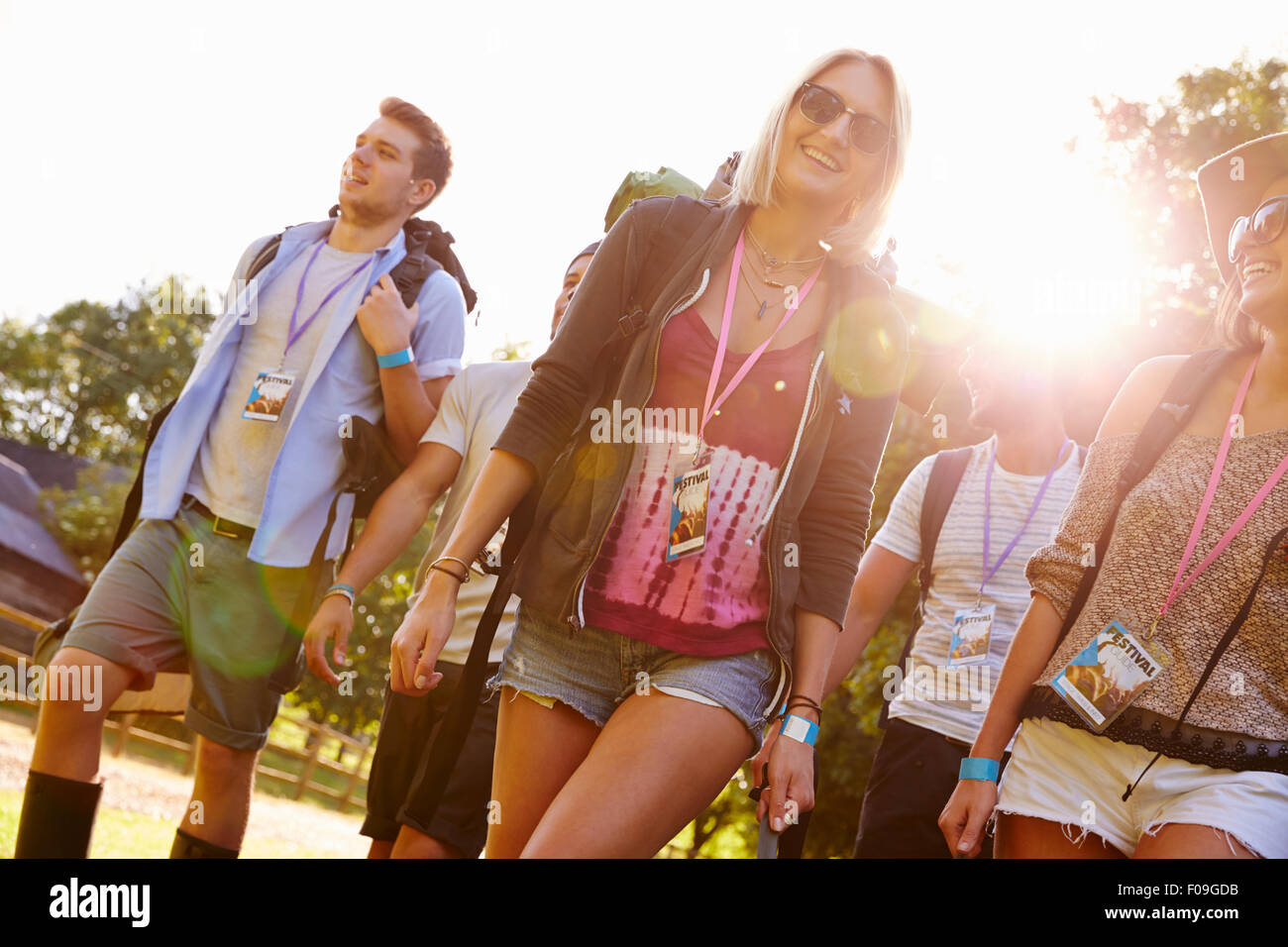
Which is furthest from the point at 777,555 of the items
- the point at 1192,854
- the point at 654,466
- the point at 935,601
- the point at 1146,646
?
the point at 935,601

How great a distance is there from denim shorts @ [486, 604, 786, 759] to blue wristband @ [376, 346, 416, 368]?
1954 mm

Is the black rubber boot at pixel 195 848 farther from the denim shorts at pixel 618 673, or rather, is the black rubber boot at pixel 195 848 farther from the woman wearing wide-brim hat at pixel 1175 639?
the woman wearing wide-brim hat at pixel 1175 639

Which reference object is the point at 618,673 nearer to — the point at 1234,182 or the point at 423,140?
the point at 1234,182

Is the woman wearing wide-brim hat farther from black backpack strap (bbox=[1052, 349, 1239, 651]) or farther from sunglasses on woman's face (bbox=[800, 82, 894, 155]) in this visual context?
sunglasses on woman's face (bbox=[800, 82, 894, 155])

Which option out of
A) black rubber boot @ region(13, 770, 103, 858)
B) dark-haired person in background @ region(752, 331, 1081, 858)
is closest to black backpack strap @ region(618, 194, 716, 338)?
dark-haired person in background @ region(752, 331, 1081, 858)

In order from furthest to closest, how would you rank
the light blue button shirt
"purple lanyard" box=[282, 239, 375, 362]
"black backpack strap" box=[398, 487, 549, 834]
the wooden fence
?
1. the wooden fence
2. "purple lanyard" box=[282, 239, 375, 362]
3. the light blue button shirt
4. "black backpack strap" box=[398, 487, 549, 834]

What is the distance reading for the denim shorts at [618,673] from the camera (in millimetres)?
2539

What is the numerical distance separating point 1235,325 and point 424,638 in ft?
7.20

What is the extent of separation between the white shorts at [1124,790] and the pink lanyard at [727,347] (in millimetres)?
1094

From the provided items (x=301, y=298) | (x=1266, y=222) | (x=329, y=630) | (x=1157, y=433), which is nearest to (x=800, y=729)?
(x=1157, y=433)

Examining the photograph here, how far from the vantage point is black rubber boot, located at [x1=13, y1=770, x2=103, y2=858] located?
3834 millimetres

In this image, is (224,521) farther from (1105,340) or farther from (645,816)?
(1105,340)

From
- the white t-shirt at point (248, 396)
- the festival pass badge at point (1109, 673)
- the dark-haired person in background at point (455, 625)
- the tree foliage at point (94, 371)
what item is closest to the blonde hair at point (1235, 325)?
the festival pass badge at point (1109, 673)

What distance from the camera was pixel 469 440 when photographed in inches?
181
